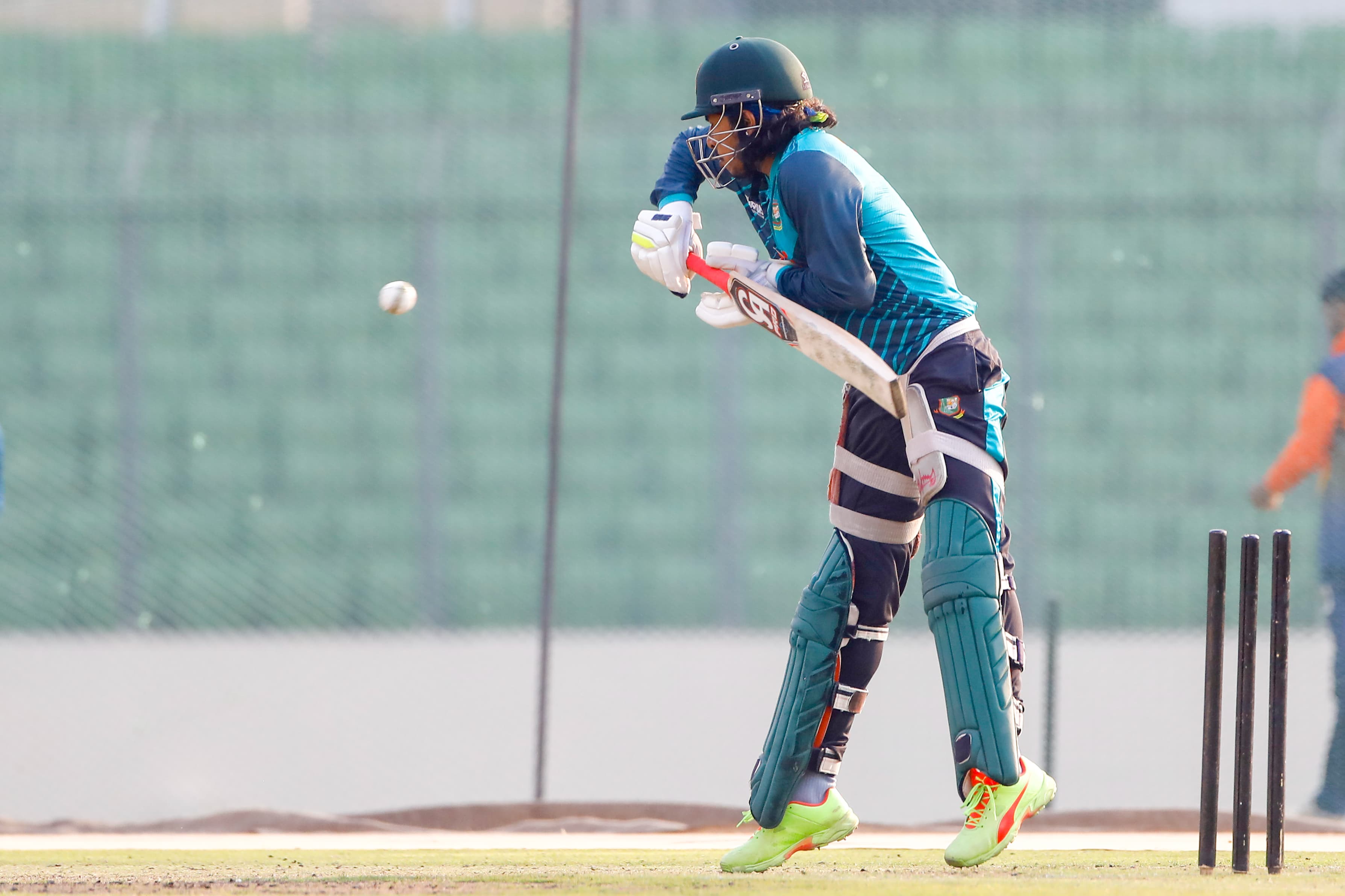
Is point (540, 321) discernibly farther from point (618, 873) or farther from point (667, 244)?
point (618, 873)

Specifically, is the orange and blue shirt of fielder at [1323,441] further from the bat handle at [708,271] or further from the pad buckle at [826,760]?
the bat handle at [708,271]

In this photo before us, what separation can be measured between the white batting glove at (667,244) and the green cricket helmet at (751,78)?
0.82 ft

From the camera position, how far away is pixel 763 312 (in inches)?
140

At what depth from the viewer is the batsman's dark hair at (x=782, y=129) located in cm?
351

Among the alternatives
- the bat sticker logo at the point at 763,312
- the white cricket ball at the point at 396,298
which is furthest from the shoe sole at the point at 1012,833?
the white cricket ball at the point at 396,298

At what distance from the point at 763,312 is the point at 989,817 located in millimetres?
1190

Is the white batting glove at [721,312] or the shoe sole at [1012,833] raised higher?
the white batting glove at [721,312]

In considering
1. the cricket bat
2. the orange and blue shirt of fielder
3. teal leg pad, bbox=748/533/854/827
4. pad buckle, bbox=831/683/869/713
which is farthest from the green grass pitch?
the orange and blue shirt of fielder

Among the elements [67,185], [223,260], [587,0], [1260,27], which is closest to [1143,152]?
[1260,27]

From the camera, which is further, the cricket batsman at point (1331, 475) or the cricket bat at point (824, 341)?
the cricket batsman at point (1331, 475)

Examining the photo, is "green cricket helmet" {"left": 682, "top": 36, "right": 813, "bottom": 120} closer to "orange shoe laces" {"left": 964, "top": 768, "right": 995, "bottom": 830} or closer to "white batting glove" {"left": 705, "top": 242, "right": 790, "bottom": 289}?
"white batting glove" {"left": 705, "top": 242, "right": 790, "bottom": 289}

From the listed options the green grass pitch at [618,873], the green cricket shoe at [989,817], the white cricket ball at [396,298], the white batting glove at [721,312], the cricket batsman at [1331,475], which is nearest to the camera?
the green grass pitch at [618,873]

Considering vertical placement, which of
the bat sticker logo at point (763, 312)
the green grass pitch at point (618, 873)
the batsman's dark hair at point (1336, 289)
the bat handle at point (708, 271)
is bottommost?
the green grass pitch at point (618, 873)

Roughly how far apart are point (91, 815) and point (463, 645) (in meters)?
2.41
